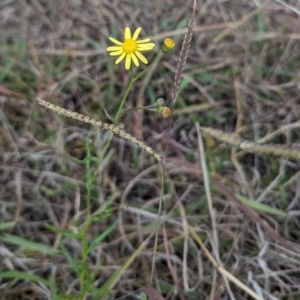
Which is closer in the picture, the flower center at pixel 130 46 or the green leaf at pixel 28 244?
the flower center at pixel 130 46

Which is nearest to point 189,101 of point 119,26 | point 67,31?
point 119,26

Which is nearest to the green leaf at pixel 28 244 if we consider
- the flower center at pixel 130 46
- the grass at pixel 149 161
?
the grass at pixel 149 161

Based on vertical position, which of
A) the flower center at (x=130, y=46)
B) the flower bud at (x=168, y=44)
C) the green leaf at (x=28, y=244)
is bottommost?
the green leaf at (x=28, y=244)

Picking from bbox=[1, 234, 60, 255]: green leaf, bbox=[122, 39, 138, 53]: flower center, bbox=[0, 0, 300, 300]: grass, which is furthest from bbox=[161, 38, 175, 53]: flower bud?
bbox=[1, 234, 60, 255]: green leaf

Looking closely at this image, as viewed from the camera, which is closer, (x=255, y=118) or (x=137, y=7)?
(x=255, y=118)

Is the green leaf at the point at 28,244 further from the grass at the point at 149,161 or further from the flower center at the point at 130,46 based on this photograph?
the flower center at the point at 130,46

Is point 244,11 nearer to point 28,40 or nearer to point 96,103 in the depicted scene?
point 96,103

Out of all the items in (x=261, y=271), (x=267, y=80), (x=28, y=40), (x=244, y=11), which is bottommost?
(x=261, y=271)

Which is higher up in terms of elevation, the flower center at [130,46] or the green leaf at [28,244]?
the flower center at [130,46]
